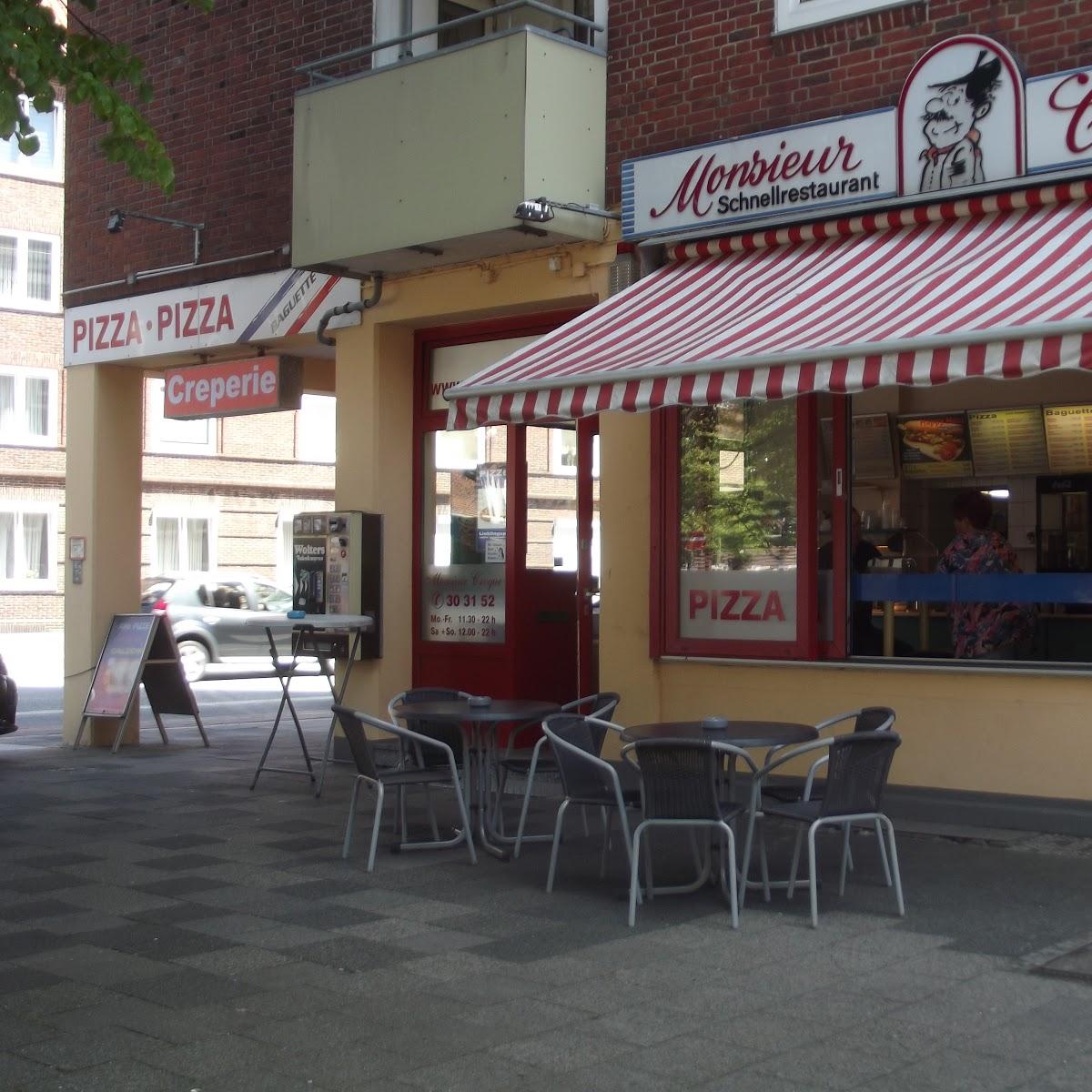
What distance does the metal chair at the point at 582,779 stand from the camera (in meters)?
7.12

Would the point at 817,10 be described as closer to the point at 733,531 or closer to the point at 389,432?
the point at 733,531

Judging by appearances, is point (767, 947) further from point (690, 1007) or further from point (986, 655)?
point (986, 655)

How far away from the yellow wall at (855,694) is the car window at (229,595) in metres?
15.6

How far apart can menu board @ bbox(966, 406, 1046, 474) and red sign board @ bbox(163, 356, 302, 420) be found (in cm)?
572

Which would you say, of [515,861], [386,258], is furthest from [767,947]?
[386,258]

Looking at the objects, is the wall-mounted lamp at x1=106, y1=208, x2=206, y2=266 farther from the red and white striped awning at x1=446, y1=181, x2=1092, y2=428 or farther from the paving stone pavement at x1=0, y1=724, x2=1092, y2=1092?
the paving stone pavement at x1=0, y1=724, x2=1092, y2=1092

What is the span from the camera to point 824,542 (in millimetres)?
9656

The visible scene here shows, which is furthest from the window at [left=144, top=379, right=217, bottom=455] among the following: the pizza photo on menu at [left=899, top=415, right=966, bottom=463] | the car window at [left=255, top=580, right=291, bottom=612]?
the pizza photo on menu at [left=899, top=415, right=966, bottom=463]

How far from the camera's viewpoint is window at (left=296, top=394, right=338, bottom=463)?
1503 inches

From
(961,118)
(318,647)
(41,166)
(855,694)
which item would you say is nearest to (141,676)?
(318,647)

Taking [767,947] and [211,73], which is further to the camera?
[211,73]

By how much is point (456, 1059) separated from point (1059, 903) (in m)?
3.36

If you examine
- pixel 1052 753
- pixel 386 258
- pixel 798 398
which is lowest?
pixel 1052 753

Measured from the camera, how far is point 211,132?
1312 centimetres
